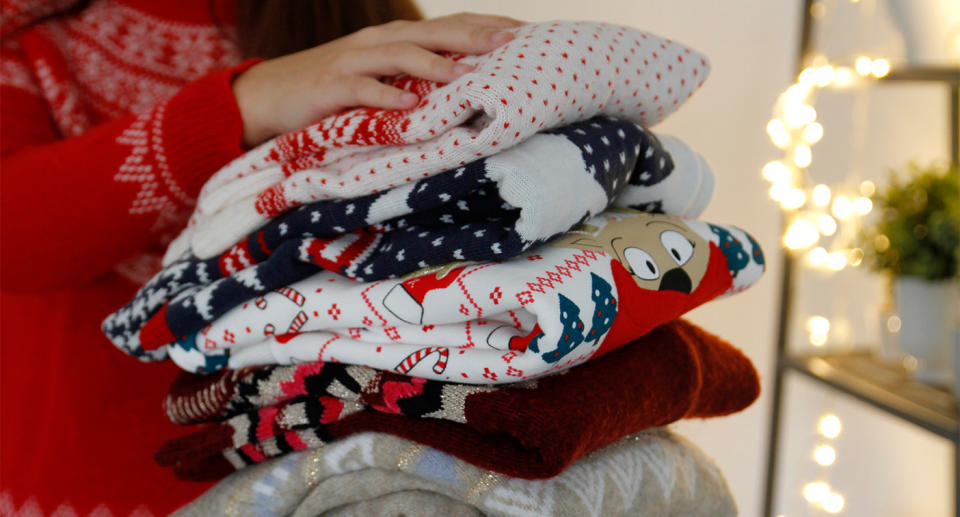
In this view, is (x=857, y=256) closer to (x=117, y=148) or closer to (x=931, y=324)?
(x=931, y=324)

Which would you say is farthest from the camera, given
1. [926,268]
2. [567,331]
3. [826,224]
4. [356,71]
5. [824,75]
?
[826,224]

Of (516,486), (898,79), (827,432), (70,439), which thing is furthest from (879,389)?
(70,439)

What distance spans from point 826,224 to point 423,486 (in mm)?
1186

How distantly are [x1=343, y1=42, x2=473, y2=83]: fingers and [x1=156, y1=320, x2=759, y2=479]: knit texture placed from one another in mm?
166

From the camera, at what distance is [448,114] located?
330 millimetres

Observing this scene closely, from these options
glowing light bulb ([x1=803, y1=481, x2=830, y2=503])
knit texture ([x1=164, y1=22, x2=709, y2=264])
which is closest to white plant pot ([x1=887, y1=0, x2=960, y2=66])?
glowing light bulb ([x1=803, y1=481, x2=830, y2=503])

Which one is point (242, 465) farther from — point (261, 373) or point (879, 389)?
point (879, 389)

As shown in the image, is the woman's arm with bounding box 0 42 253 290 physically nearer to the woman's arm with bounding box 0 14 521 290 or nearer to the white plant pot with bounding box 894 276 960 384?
the woman's arm with bounding box 0 14 521 290

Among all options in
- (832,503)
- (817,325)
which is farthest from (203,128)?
(832,503)

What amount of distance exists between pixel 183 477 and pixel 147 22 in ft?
1.25

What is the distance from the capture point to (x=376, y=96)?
1.24 feet

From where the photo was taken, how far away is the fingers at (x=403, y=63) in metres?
0.38

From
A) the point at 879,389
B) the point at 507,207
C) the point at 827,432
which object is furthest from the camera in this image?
the point at 827,432

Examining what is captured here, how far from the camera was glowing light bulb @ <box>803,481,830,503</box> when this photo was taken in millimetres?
1386
